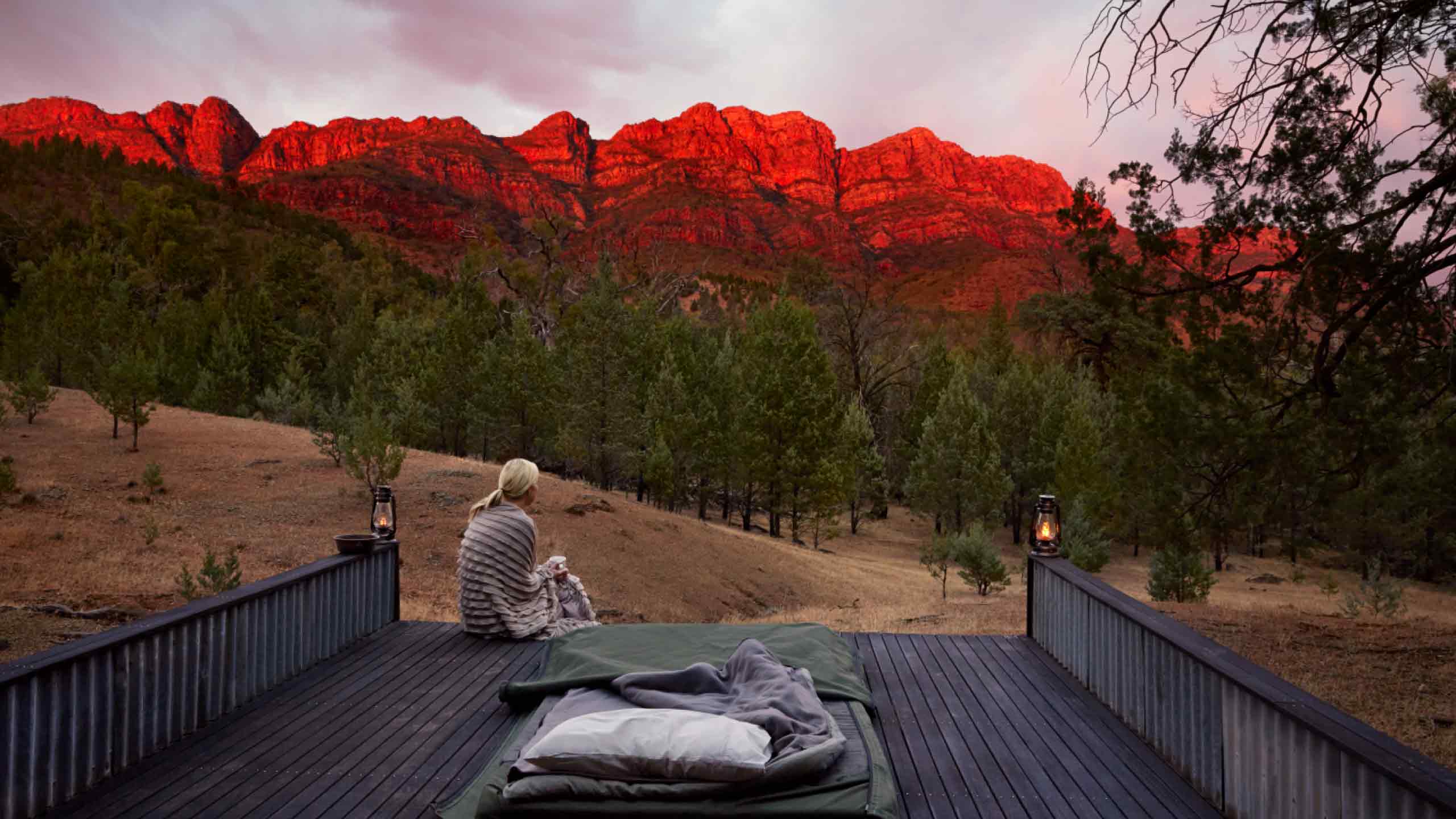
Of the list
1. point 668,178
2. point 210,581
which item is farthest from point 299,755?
point 668,178

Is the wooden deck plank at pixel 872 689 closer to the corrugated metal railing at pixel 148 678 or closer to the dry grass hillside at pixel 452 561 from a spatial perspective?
the corrugated metal railing at pixel 148 678

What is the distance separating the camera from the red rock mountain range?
122250 mm

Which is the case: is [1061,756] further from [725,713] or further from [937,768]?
[725,713]

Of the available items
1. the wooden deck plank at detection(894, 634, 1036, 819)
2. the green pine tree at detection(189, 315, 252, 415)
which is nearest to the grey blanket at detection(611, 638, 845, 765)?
the wooden deck plank at detection(894, 634, 1036, 819)

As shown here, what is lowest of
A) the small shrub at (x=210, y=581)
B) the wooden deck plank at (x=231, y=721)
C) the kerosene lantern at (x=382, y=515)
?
the small shrub at (x=210, y=581)

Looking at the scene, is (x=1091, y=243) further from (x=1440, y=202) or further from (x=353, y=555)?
(x=353, y=555)

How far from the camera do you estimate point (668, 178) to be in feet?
535

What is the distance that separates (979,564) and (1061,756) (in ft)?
46.8

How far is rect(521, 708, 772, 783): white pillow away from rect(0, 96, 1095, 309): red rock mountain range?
9886 cm

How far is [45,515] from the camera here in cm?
1259

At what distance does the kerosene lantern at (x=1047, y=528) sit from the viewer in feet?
16.6

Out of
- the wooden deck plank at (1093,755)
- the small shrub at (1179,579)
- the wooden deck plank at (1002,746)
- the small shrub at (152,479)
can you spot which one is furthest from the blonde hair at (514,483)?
the small shrub at (1179,579)


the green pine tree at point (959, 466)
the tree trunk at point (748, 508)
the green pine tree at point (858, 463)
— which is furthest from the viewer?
the green pine tree at point (959, 466)

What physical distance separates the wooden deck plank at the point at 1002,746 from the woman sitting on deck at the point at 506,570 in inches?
89.2
